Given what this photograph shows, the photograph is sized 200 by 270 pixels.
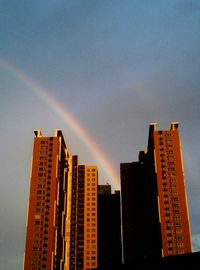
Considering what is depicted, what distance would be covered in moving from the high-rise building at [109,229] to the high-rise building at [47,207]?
38271mm

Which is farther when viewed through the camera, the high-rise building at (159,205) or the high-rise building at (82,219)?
the high-rise building at (82,219)

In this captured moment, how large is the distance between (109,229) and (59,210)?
50.2 metres

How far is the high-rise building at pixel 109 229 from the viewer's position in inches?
7013

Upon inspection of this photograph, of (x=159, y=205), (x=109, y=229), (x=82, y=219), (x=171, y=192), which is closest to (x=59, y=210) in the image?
(x=82, y=219)

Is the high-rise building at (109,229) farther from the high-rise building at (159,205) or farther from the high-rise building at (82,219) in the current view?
the high-rise building at (82,219)

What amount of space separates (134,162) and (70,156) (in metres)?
35.6

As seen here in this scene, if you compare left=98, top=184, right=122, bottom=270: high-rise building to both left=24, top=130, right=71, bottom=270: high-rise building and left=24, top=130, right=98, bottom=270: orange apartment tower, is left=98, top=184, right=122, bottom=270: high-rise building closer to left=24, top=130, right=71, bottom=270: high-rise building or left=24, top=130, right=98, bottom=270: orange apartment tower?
left=24, top=130, right=98, bottom=270: orange apartment tower

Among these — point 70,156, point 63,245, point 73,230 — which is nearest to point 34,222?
point 63,245

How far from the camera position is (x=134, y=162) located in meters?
188

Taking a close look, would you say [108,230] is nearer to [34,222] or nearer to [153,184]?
[153,184]

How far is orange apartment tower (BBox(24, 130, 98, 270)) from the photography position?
12738 centimetres

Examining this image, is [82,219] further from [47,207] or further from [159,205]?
[159,205]

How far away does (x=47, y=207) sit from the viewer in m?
134

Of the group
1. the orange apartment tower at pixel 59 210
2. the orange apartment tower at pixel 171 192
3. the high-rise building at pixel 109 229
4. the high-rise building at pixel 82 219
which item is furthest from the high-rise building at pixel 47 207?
the high-rise building at pixel 109 229
